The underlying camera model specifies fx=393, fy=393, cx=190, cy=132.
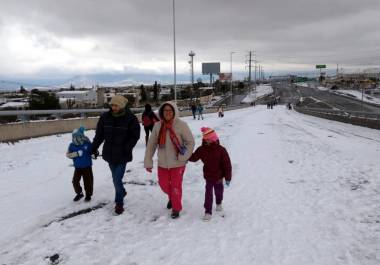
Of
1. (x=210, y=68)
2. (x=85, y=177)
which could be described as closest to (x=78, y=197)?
(x=85, y=177)

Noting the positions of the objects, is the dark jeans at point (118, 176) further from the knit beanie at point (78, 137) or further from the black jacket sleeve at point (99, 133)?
the knit beanie at point (78, 137)

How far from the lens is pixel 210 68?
501ft

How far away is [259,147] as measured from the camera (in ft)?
46.4

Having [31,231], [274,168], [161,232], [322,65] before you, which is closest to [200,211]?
[161,232]

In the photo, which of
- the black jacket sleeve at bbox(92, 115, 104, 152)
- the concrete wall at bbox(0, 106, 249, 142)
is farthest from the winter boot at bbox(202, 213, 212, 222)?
the concrete wall at bbox(0, 106, 249, 142)

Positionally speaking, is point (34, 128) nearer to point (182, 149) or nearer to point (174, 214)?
point (174, 214)

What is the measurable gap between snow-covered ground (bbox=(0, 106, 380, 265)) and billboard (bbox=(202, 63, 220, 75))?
144m

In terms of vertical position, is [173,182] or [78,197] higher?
[173,182]

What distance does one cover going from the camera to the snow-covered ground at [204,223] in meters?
4.73

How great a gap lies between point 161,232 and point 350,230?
2653mm

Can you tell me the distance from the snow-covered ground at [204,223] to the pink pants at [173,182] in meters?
0.30

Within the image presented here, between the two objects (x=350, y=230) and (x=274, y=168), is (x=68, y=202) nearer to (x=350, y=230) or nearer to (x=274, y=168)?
(x=350, y=230)

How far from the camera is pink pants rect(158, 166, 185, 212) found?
596 centimetres

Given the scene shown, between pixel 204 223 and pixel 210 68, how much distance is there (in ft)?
490
